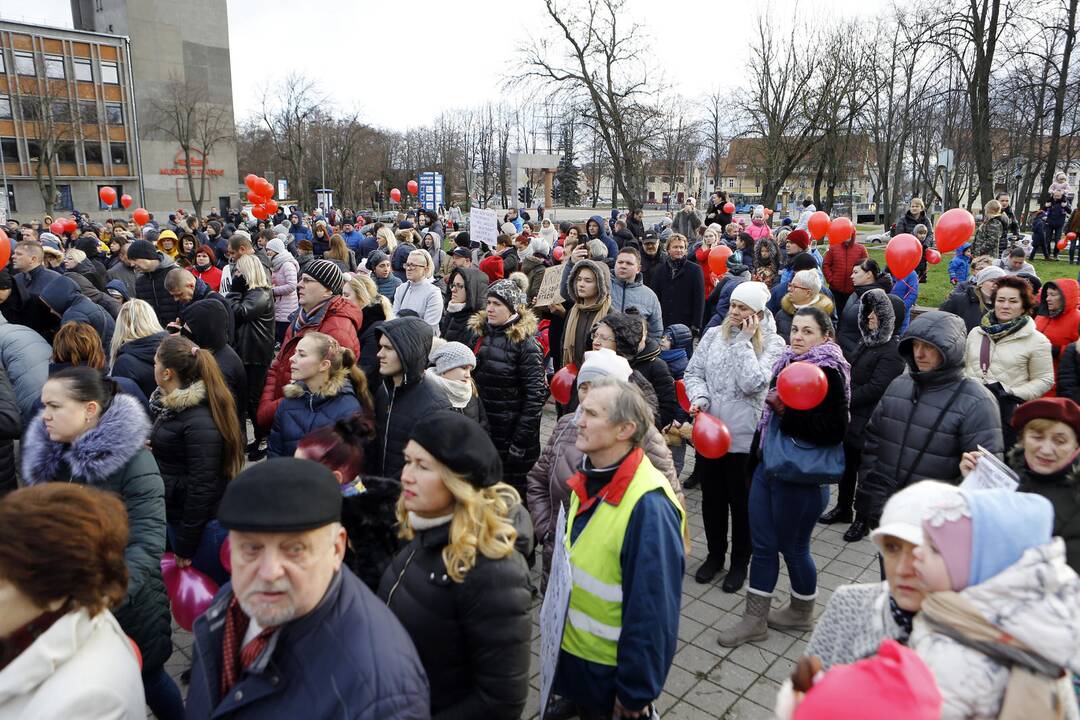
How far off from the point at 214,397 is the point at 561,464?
183 centimetres

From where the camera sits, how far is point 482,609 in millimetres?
2102

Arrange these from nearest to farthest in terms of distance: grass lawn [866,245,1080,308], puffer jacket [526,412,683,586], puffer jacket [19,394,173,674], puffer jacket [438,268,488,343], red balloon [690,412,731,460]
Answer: puffer jacket [19,394,173,674], puffer jacket [526,412,683,586], red balloon [690,412,731,460], puffer jacket [438,268,488,343], grass lawn [866,245,1080,308]

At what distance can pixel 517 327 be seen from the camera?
4.94 metres

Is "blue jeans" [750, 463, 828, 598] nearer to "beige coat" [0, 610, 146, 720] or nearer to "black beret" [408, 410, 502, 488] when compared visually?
"black beret" [408, 410, 502, 488]

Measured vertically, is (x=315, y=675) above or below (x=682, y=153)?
below

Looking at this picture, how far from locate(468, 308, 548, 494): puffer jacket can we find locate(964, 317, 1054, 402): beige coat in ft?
10.1

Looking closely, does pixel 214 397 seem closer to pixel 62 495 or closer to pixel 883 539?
pixel 62 495

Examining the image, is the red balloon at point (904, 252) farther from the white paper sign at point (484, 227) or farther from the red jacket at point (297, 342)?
the white paper sign at point (484, 227)

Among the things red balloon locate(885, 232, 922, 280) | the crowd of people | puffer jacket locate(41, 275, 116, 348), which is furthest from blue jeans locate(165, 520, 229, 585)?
red balloon locate(885, 232, 922, 280)

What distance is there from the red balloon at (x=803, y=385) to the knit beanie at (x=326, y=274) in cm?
372

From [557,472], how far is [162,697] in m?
1.92

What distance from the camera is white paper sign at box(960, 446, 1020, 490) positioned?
8.72ft

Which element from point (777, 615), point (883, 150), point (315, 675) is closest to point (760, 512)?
point (777, 615)

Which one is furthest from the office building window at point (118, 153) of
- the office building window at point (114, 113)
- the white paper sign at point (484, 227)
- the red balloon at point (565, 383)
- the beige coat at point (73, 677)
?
the beige coat at point (73, 677)
